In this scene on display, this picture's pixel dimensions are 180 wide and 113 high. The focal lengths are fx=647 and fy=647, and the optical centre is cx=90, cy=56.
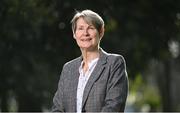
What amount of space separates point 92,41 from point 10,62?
8134mm

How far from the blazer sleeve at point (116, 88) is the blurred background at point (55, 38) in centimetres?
675

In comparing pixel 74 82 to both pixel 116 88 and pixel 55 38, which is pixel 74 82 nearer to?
pixel 116 88

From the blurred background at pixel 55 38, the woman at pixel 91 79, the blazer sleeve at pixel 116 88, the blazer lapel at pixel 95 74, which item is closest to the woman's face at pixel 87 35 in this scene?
the woman at pixel 91 79

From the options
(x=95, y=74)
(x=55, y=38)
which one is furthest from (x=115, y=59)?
(x=55, y=38)

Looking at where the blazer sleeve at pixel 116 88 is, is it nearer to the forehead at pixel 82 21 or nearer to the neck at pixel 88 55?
the neck at pixel 88 55

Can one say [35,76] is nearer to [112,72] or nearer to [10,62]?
[10,62]

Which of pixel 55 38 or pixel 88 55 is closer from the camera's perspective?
pixel 88 55

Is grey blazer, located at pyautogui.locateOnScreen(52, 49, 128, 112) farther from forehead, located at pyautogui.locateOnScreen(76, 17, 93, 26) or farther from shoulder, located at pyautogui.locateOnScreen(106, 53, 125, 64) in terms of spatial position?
forehead, located at pyautogui.locateOnScreen(76, 17, 93, 26)

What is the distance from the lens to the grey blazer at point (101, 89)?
4570 millimetres

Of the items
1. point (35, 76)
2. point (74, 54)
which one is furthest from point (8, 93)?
point (74, 54)

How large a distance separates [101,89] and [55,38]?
28.8 ft

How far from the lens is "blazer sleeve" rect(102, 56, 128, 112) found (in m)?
4.54

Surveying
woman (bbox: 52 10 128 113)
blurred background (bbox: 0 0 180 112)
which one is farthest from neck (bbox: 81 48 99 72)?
blurred background (bbox: 0 0 180 112)

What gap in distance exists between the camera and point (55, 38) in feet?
43.6
